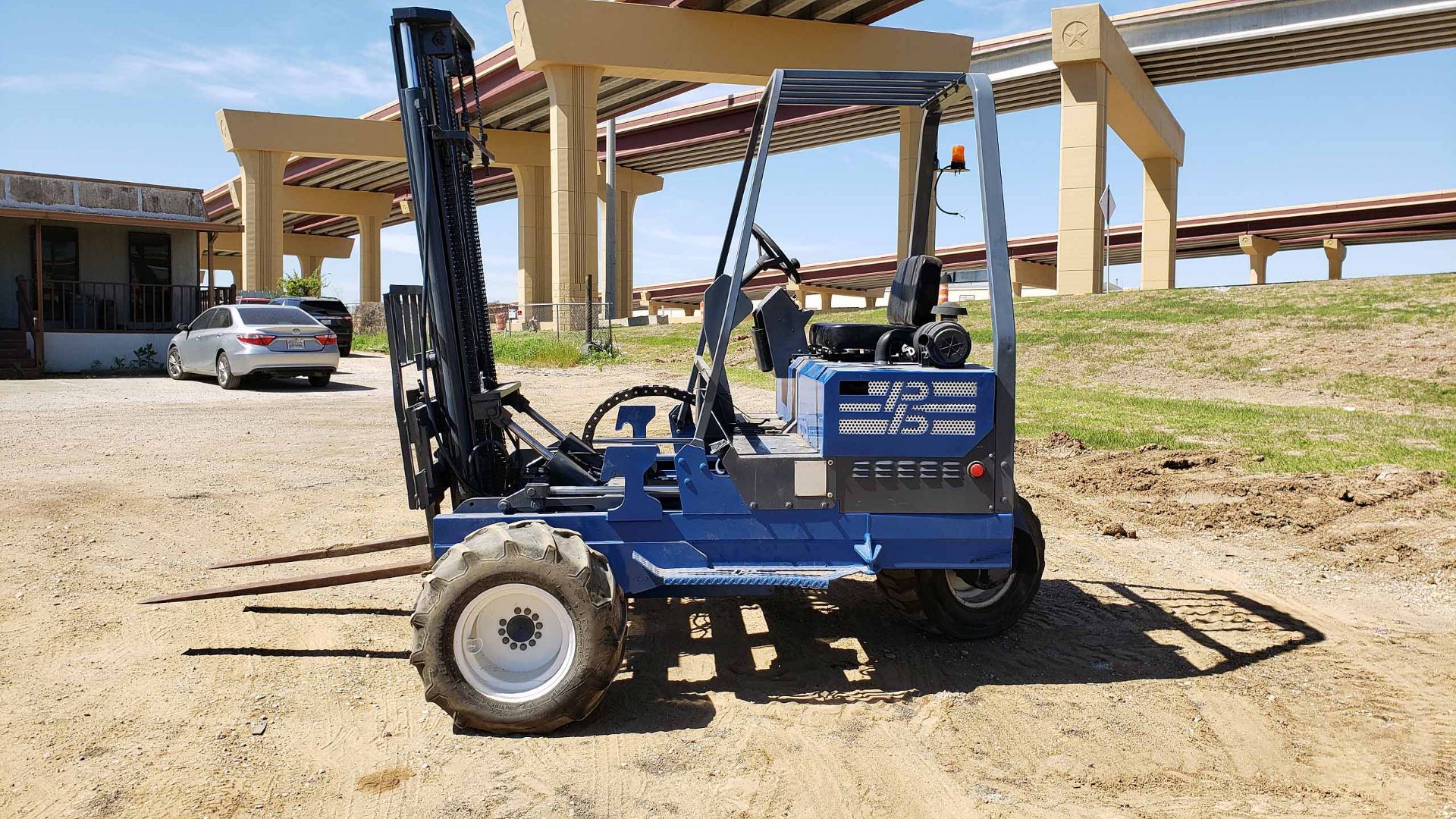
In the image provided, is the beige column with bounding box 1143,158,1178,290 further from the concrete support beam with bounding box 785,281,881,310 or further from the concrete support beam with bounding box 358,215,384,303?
the concrete support beam with bounding box 358,215,384,303

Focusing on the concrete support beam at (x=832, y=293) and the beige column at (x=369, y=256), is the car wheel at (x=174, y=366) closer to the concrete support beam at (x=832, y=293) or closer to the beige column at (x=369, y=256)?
the beige column at (x=369, y=256)

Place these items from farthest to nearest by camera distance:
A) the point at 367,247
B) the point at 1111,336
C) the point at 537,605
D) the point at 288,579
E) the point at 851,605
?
the point at 367,247
the point at 1111,336
the point at 851,605
the point at 288,579
the point at 537,605

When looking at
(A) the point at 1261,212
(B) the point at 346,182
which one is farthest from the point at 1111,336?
(B) the point at 346,182

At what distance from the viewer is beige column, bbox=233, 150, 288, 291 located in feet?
136

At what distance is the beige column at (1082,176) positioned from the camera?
27344 millimetres

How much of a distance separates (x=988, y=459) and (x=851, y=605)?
5.66ft

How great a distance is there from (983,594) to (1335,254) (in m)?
58.0

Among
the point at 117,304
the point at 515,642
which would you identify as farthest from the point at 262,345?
the point at 515,642

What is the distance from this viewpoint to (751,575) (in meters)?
4.65

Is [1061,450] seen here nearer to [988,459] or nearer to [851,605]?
[851,605]

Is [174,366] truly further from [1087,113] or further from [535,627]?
[1087,113]

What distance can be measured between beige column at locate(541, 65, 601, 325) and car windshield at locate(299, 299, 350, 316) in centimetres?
653

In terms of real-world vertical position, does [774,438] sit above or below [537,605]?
above

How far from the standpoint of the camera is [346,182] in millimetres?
52938
